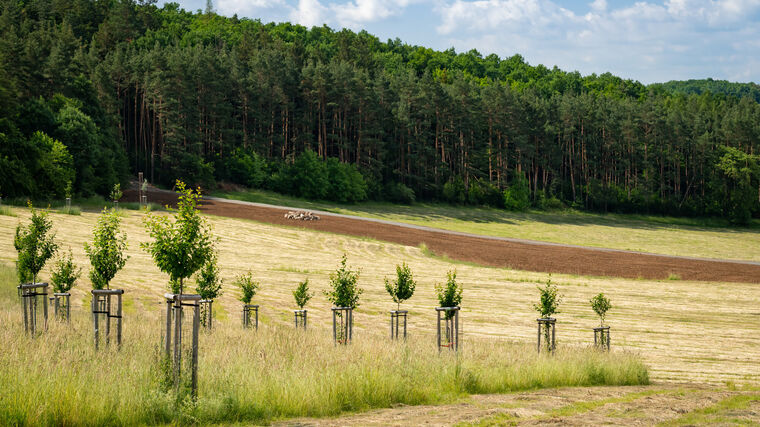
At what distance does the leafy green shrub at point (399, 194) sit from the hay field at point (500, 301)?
40.6m

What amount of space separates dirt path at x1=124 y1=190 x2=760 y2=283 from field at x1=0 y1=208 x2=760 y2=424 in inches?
131

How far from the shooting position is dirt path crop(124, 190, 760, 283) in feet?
138

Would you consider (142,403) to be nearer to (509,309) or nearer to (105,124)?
(509,309)

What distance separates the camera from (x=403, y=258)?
4397 cm

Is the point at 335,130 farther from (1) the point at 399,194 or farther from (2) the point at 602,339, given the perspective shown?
(2) the point at 602,339

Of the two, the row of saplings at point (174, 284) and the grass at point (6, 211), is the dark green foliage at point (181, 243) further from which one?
the grass at point (6, 211)

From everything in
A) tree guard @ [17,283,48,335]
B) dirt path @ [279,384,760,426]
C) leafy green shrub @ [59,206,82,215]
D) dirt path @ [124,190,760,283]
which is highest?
leafy green shrub @ [59,206,82,215]

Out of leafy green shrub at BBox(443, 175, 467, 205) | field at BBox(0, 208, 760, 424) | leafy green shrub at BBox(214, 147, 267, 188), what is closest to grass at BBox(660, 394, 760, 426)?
field at BBox(0, 208, 760, 424)

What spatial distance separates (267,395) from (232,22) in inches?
7603

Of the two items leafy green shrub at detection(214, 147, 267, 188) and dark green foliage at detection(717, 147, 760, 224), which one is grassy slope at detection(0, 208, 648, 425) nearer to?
leafy green shrub at detection(214, 147, 267, 188)

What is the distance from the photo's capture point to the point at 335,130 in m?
95.2

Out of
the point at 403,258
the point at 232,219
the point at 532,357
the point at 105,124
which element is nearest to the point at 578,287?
the point at 403,258

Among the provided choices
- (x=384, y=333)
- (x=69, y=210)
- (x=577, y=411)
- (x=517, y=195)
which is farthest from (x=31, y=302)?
(x=517, y=195)

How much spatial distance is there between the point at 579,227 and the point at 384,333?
6207 centimetres
